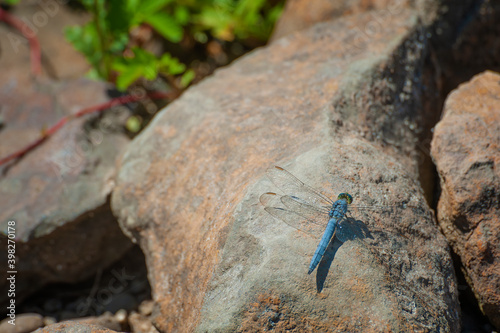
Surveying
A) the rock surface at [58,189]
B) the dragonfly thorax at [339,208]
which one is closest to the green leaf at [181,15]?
the rock surface at [58,189]

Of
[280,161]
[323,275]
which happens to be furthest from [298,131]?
[323,275]

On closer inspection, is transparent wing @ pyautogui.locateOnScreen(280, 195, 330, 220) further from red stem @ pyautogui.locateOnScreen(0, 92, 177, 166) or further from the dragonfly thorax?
red stem @ pyautogui.locateOnScreen(0, 92, 177, 166)

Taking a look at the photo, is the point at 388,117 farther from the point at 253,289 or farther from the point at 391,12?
the point at 253,289

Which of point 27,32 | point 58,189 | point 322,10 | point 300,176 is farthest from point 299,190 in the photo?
point 27,32

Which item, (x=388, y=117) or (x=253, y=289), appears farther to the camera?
(x=388, y=117)

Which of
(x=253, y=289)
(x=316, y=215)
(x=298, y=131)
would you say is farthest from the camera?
(x=298, y=131)

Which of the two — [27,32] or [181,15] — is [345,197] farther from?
[27,32]

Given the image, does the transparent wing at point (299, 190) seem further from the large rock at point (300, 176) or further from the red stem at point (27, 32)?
the red stem at point (27, 32)

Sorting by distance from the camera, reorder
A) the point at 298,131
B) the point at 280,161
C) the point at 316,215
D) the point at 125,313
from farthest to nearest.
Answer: the point at 125,313
the point at 298,131
the point at 280,161
the point at 316,215
